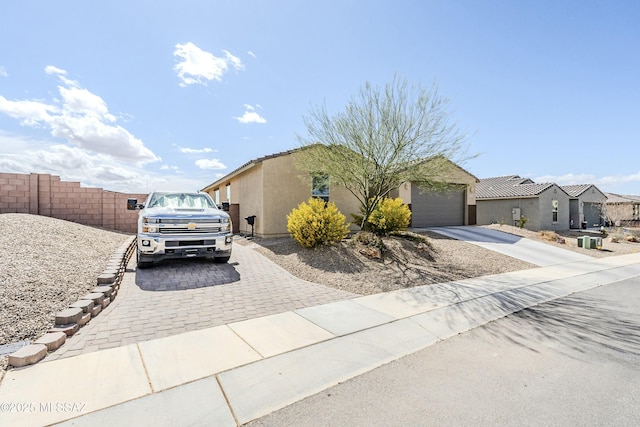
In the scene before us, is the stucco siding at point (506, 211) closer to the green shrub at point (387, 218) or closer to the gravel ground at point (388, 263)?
the gravel ground at point (388, 263)

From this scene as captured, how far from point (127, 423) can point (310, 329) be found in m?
2.49

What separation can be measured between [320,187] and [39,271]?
9.45m

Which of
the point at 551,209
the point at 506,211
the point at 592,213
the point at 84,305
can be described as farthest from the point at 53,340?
the point at 592,213

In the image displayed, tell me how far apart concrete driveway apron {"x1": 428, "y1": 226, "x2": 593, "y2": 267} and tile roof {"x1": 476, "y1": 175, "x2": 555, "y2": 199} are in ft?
28.8

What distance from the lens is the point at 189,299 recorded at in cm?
573

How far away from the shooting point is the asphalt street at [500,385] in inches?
107

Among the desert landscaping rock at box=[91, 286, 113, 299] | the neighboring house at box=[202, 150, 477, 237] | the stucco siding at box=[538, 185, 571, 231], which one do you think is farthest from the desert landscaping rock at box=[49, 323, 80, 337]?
the stucco siding at box=[538, 185, 571, 231]

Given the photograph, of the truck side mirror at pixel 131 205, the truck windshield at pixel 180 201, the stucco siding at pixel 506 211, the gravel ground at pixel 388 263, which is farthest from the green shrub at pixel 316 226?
the stucco siding at pixel 506 211

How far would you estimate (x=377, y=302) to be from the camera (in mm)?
5965

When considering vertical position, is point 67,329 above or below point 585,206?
below

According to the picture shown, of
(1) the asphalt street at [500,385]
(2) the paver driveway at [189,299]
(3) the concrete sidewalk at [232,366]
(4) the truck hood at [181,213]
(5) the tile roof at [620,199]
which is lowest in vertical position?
(1) the asphalt street at [500,385]

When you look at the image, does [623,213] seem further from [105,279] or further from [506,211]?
[105,279]

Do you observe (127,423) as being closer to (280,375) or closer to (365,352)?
(280,375)

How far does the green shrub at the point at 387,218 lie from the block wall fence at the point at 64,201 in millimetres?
11113
